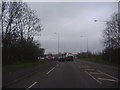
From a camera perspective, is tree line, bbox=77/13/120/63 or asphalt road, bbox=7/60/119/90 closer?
asphalt road, bbox=7/60/119/90

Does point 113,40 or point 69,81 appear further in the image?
point 113,40

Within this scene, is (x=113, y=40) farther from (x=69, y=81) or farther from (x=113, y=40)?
(x=69, y=81)

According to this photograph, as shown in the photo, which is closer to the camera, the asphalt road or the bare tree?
the asphalt road

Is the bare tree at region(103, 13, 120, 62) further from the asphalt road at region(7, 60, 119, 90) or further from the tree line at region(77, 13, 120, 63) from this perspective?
the asphalt road at region(7, 60, 119, 90)

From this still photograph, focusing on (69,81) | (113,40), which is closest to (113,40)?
(113,40)

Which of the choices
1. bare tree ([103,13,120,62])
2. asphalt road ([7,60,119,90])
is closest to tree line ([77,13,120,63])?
bare tree ([103,13,120,62])

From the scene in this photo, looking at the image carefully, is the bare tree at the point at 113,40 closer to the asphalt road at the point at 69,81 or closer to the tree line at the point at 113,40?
the tree line at the point at 113,40

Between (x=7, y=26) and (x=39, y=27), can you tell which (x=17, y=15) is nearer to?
(x=7, y=26)

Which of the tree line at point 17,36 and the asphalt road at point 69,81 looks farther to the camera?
the tree line at point 17,36

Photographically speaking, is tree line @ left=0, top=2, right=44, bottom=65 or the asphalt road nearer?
the asphalt road

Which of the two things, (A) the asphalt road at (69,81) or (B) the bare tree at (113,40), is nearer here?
(A) the asphalt road at (69,81)

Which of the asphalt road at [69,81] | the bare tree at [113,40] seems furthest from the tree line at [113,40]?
the asphalt road at [69,81]

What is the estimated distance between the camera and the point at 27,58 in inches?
2469

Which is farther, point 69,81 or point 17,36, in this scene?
point 17,36
